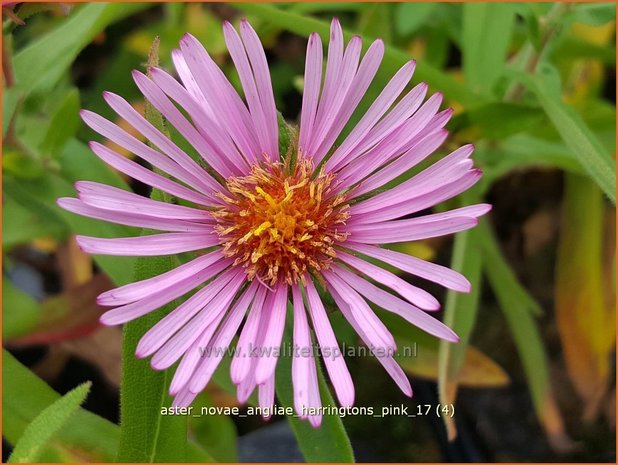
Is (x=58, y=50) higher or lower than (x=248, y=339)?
higher

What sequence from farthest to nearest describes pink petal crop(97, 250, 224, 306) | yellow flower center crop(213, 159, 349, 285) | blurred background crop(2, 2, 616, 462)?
1. blurred background crop(2, 2, 616, 462)
2. yellow flower center crop(213, 159, 349, 285)
3. pink petal crop(97, 250, 224, 306)

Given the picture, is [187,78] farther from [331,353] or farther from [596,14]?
[596,14]

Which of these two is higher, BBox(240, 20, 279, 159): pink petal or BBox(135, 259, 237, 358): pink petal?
BBox(240, 20, 279, 159): pink petal

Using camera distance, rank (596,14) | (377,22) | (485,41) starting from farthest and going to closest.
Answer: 1. (377,22)
2. (485,41)
3. (596,14)

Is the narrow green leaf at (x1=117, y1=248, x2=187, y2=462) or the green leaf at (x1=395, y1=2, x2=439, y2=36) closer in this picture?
the narrow green leaf at (x1=117, y1=248, x2=187, y2=462)

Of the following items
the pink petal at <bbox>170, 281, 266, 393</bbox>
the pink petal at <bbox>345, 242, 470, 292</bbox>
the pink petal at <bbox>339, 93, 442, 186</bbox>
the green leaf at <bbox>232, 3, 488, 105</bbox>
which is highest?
the green leaf at <bbox>232, 3, 488, 105</bbox>

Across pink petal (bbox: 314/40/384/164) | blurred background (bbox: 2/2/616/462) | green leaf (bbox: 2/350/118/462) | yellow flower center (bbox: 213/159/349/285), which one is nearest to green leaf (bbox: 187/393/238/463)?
blurred background (bbox: 2/2/616/462)

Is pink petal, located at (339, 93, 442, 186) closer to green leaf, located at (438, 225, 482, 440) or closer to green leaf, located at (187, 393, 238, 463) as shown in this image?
green leaf, located at (438, 225, 482, 440)

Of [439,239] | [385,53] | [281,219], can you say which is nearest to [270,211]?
[281,219]

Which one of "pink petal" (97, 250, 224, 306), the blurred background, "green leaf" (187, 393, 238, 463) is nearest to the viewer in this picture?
"pink petal" (97, 250, 224, 306)
